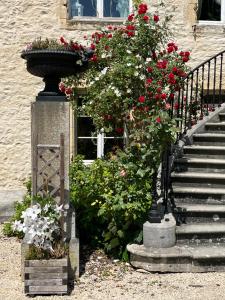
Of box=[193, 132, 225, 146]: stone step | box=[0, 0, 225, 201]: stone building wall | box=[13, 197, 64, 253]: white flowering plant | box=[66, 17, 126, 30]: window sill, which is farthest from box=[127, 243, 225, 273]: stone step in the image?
box=[66, 17, 126, 30]: window sill

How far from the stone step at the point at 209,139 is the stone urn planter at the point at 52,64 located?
106 inches

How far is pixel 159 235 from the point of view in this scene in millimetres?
4688

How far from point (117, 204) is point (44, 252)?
109cm

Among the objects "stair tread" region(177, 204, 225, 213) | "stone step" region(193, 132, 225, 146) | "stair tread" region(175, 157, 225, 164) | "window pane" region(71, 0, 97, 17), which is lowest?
"stair tread" region(177, 204, 225, 213)

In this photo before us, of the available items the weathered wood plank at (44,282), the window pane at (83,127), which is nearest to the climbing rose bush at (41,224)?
the weathered wood plank at (44,282)

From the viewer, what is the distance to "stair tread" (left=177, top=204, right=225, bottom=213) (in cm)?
523

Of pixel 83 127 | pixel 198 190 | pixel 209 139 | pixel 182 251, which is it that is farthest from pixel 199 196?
pixel 83 127

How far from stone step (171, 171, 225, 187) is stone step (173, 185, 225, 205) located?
0.61 ft

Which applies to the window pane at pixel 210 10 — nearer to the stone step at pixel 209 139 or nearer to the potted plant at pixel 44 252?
the stone step at pixel 209 139

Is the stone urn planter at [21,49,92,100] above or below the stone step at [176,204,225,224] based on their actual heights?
above

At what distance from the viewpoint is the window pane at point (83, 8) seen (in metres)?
7.74

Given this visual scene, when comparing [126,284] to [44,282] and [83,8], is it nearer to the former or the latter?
[44,282]

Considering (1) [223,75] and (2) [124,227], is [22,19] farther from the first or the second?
(2) [124,227]

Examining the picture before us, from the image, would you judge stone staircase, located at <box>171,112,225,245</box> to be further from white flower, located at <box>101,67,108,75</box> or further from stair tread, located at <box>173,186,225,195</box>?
white flower, located at <box>101,67,108,75</box>
